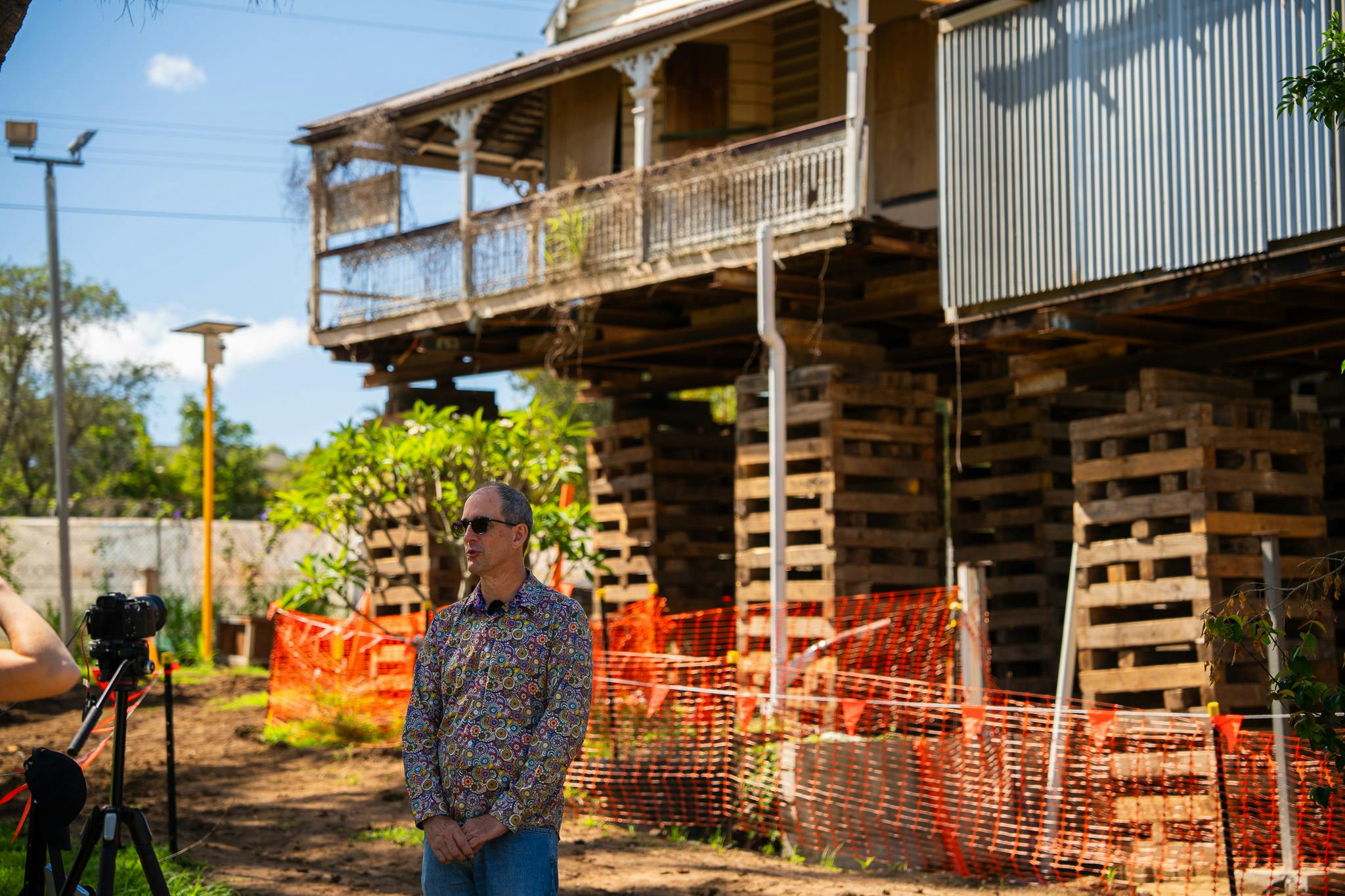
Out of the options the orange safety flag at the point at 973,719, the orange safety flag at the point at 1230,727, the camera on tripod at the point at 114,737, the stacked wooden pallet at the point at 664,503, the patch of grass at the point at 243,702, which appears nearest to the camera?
the camera on tripod at the point at 114,737

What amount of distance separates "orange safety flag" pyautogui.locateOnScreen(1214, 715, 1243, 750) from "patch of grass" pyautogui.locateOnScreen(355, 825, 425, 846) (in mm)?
4905

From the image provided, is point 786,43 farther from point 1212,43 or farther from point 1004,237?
point 1212,43

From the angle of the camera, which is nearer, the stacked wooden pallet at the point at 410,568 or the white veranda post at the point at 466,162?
the white veranda post at the point at 466,162

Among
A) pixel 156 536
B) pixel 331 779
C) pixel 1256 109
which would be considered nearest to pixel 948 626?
pixel 1256 109

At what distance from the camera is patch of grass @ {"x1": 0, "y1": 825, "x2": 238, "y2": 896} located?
7.11 m

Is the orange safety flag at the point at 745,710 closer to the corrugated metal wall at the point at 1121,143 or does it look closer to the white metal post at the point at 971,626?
the white metal post at the point at 971,626

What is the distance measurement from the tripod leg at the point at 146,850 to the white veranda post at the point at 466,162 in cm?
1047

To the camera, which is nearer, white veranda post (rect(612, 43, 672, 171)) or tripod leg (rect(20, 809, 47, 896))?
tripod leg (rect(20, 809, 47, 896))

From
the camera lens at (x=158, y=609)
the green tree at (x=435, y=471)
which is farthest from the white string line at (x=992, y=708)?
the green tree at (x=435, y=471)

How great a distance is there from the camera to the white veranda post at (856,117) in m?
11.8

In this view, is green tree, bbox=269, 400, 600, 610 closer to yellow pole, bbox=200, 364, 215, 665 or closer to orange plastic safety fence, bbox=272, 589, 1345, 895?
orange plastic safety fence, bbox=272, 589, 1345, 895

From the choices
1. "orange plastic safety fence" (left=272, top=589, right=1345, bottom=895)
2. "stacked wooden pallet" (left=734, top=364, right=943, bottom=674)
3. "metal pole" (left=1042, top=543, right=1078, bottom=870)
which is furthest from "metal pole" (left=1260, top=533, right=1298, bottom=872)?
"stacked wooden pallet" (left=734, top=364, right=943, bottom=674)

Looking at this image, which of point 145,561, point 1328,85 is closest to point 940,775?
point 1328,85

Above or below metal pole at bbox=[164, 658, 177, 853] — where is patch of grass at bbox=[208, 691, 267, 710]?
below
